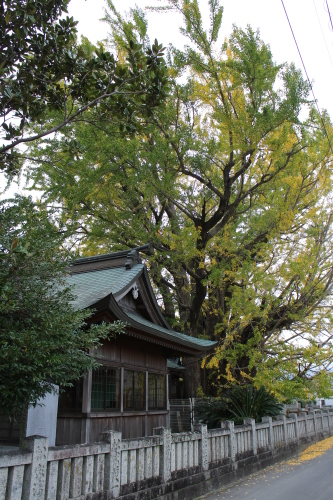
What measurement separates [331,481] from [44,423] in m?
6.68

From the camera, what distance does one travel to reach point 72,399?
9594mm

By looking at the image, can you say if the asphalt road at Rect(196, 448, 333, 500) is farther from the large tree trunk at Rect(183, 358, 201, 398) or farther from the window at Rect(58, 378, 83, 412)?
the large tree trunk at Rect(183, 358, 201, 398)

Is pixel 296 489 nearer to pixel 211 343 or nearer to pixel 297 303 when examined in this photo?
pixel 211 343

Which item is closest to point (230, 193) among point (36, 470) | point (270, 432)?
point (270, 432)

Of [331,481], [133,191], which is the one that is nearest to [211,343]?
[331,481]

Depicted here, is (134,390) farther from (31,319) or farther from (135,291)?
(31,319)

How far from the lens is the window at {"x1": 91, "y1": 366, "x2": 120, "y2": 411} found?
9701 millimetres

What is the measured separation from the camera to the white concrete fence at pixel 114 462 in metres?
5.02

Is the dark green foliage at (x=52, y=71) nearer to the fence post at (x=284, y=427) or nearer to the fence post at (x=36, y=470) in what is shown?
the fence post at (x=36, y=470)

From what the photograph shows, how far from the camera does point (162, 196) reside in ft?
49.3

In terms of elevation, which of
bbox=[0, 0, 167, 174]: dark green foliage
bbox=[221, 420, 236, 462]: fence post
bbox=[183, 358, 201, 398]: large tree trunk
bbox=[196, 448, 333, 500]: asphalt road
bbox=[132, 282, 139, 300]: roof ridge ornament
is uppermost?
bbox=[0, 0, 167, 174]: dark green foliage

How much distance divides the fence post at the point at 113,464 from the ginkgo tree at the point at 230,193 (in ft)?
23.7

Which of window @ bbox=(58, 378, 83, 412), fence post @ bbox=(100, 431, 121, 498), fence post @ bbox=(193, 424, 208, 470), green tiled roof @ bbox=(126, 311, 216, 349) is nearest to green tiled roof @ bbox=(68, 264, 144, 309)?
green tiled roof @ bbox=(126, 311, 216, 349)

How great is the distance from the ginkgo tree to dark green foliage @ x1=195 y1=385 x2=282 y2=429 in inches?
31.2
